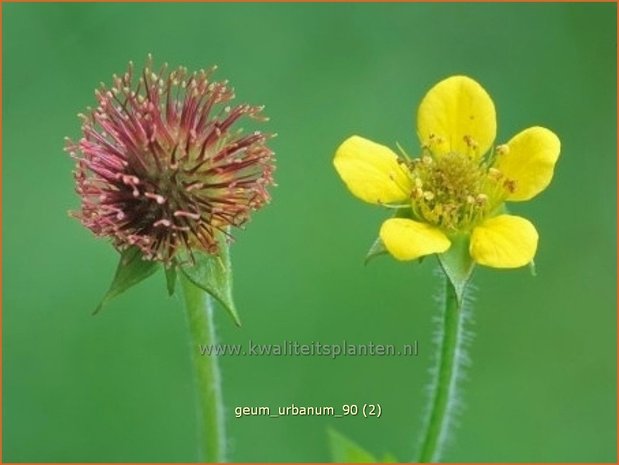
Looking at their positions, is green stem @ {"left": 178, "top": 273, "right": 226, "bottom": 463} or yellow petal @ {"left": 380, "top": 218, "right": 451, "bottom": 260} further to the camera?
green stem @ {"left": 178, "top": 273, "right": 226, "bottom": 463}

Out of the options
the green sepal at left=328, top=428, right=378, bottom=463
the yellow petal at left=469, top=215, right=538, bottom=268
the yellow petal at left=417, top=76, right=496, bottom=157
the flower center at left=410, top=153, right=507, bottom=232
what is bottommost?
the green sepal at left=328, top=428, right=378, bottom=463

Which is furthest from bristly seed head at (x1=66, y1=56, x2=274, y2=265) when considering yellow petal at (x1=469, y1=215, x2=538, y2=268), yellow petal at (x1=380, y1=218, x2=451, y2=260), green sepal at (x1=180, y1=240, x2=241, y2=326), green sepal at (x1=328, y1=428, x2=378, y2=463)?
green sepal at (x1=328, y1=428, x2=378, y2=463)

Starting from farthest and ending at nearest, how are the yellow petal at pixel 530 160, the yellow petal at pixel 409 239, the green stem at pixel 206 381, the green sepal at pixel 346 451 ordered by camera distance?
the green sepal at pixel 346 451
the green stem at pixel 206 381
the yellow petal at pixel 530 160
the yellow petal at pixel 409 239

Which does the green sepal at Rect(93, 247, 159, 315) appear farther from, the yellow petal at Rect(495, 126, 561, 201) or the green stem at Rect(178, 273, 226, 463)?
the yellow petal at Rect(495, 126, 561, 201)

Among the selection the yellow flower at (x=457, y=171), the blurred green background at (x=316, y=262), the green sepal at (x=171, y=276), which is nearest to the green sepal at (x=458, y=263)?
the yellow flower at (x=457, y=171)

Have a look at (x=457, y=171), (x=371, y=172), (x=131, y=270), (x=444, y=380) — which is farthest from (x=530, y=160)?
(x=131, y=270)

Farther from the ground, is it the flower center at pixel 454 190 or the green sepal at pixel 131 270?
the flower center at pixel 454 190

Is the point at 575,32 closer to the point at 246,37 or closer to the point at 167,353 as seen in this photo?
the point at 246,37

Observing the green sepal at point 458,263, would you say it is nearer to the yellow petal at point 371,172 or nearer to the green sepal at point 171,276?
the yellow petal at point 371,172
